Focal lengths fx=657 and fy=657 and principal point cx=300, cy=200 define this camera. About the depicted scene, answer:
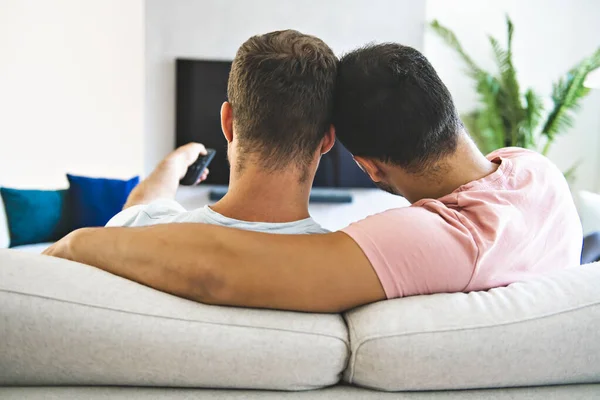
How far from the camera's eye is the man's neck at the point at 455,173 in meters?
1.25

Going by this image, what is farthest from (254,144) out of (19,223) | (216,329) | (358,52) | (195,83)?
(195,83)

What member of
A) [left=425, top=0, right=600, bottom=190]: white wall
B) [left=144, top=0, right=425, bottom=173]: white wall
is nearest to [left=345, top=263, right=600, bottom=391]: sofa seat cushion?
[left=144, top=0, right=425, bottom=173]: white wall

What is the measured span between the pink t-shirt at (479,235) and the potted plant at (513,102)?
4.13 metres

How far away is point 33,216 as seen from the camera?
3990mm

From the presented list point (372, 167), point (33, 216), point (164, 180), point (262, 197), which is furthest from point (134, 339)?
point (33, 216)

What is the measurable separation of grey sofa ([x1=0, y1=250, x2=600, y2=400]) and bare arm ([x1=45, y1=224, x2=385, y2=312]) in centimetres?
2

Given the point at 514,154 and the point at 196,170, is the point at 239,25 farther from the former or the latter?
the point at 514,154

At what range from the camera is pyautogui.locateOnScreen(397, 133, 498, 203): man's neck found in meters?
1.25

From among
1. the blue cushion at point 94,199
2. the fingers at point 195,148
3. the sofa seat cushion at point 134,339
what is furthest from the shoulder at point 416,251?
the blue cushion at point 94,199

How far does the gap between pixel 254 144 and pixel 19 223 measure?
3.18 meters

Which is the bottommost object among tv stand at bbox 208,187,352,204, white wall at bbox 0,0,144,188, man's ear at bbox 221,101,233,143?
tv stand at bbox 208,187,352,204

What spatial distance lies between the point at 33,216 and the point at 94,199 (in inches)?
14.7

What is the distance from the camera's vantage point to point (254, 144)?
1.22 m

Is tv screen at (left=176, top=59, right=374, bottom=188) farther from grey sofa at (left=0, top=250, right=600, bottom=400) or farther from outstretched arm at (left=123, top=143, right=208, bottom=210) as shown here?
grey sofa at (left=0, top=250, right=600, bottom=400)
